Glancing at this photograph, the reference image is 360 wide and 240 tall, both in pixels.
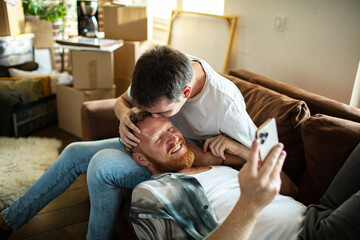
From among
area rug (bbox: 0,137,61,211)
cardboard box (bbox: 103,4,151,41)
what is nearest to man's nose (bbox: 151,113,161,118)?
area rug (bbox: 0,137,61,211)

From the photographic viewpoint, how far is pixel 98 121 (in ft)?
6.23

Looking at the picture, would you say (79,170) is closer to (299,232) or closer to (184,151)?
(184,151)

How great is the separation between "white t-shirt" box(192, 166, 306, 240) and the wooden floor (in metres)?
0.89

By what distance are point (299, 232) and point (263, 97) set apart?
0.80 m

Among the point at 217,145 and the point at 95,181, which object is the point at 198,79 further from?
the point at 95,181

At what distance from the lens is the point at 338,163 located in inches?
47.6

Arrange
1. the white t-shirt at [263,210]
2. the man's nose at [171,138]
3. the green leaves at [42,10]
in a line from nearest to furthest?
the white t-shirt at [263,210] → the man's nose at [171,138] → the green leaves at [42,10]

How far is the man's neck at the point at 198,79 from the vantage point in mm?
1387

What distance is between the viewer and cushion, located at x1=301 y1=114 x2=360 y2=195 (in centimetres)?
120

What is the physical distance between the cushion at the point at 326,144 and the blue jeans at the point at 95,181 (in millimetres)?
710

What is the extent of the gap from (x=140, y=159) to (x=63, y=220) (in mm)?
792

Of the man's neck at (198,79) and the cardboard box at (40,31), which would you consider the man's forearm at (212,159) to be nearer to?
the man's neck at (198,79)

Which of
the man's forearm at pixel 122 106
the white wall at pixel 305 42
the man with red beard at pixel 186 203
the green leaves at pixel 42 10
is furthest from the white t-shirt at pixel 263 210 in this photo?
the green leaves at pixel 42 10

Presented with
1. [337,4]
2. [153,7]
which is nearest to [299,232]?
[337,4]
